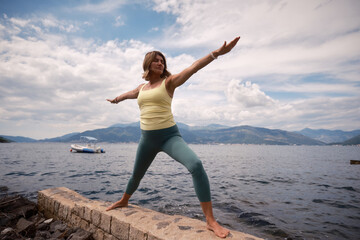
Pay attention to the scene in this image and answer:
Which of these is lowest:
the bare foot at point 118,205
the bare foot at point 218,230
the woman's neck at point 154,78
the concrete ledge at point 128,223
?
the concrete ledge at point 128,223

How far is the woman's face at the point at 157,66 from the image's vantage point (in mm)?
3277

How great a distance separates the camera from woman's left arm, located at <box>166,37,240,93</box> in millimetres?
2433

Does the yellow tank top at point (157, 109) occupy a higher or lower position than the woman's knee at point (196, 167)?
higher

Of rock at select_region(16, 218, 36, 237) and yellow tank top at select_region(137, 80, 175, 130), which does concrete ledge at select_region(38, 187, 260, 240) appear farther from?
yellow tank top at select_region(137, 80, 175, 130)

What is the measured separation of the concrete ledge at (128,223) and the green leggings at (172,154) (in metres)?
0.56

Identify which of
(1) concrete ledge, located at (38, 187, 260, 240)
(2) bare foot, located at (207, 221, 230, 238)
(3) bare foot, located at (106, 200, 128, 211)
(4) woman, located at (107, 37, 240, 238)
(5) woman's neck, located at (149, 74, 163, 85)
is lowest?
(1) concrete ledge, located at (38, 187, 260, 240)

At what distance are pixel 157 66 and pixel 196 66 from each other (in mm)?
957

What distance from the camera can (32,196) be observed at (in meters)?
10.2

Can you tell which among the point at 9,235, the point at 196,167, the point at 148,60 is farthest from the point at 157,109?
the point at 9,235

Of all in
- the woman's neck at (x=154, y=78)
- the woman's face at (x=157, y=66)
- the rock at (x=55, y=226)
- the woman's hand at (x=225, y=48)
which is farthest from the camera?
the rock at (x=55, y=226)

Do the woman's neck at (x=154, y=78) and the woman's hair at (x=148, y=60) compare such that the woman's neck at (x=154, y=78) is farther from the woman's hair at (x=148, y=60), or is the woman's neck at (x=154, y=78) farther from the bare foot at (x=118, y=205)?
the bare foot at (x=118, y=205)

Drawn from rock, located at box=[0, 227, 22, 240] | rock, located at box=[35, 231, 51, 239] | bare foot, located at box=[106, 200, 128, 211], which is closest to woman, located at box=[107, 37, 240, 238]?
bare foot, located at box=[106, 200, 128, 211]

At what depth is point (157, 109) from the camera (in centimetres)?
304

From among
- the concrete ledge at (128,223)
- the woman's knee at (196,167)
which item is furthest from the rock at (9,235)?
the woman's knee at (196,167)
